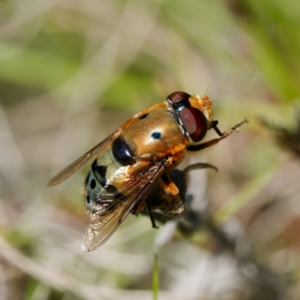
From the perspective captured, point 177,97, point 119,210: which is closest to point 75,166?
point 119,210

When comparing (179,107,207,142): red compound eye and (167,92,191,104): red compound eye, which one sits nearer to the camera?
(179,107,207,142): red compound eye

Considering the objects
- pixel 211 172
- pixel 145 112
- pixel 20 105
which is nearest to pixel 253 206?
pixel 211 172

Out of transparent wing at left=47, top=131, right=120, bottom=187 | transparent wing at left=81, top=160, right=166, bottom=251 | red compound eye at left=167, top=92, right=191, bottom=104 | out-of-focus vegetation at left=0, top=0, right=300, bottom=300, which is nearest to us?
transparent wing at left=81, top=160, right=166, bottom=251

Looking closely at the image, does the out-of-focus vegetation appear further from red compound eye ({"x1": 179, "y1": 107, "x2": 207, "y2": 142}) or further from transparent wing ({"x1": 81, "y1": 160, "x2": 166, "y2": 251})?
red compound eye ({"x1": 179, "y1": 107, "x2": 207, "y2": 142})

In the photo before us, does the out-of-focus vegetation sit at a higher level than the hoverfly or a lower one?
lower

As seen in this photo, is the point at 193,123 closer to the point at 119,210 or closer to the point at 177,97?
the point at 177,97

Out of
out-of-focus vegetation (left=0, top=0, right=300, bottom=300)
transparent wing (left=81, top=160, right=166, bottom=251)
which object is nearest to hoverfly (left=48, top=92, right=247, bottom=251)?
transparent wing (left=81, top=160, right=166, bottom=251)
